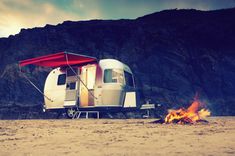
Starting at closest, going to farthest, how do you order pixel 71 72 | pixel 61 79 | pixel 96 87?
pixel 96 87 → pixel 71 72 → pixel 61 79

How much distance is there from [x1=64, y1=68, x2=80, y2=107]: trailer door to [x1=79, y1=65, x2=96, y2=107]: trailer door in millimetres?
332

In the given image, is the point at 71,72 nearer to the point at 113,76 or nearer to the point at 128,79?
the point at 113,76

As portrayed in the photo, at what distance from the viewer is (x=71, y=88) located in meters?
16.0

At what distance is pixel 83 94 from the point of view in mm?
15641

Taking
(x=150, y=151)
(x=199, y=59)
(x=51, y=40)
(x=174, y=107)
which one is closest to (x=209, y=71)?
(x=199, y=59)

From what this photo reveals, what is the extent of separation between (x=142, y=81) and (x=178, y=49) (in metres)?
5.43

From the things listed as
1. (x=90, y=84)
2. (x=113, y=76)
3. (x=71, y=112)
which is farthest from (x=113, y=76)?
(x=71, y=112)

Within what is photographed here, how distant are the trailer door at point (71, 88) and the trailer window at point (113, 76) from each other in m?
1.72

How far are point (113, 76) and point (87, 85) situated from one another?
60.3 inches

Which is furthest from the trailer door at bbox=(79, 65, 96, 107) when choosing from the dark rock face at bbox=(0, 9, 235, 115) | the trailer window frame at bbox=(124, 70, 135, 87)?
the dark rock face at bbox=(0, 9, 235, 115)

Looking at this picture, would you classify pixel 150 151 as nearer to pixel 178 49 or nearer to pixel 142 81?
pixel 142 81

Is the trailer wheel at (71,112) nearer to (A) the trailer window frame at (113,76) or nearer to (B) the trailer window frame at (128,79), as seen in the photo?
(A) the trailer window frame at (113,76)

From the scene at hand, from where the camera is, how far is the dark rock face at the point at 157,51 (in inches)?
1048

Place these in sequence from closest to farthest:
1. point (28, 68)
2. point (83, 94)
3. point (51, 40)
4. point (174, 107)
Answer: point (83, 94), point (174, 107), point (28, 68), point (51, 40)
